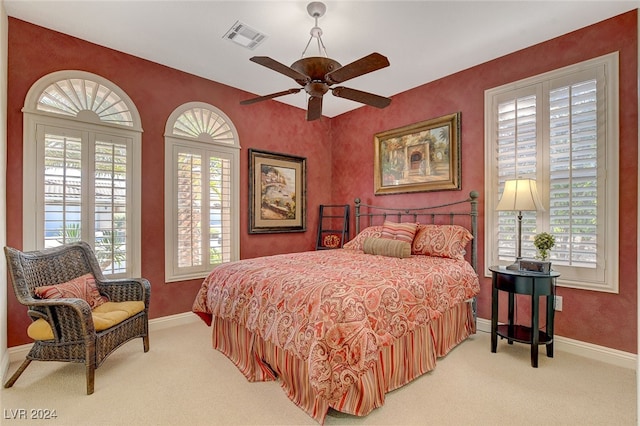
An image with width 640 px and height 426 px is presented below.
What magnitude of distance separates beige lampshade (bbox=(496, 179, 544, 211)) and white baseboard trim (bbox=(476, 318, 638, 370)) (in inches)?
49.9

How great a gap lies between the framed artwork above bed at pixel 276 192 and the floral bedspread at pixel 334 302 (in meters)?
1.54

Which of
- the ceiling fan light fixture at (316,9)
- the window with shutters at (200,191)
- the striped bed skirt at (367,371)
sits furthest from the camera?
the window with shutters at (200,191)

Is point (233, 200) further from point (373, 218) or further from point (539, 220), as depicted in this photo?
point (539, 220)

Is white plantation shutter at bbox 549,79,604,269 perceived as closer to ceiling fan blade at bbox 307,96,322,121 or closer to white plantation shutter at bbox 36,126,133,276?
ceiling fan blade at bbox 307,96,322,121

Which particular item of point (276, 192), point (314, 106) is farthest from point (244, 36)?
point (276, 192)

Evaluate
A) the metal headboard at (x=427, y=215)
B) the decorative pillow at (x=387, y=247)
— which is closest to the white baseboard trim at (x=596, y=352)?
the metal headboard at (x=427, y=215)

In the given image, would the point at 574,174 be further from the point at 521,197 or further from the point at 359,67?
the point at 359,67

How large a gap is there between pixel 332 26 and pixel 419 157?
200 centimetres

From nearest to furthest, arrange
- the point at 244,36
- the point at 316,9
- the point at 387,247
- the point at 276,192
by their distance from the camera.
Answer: the point at 316,9
the point at 244,36
the point at 387,247
the point at 276,192

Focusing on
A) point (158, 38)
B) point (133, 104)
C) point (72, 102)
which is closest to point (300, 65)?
point (158, 38)

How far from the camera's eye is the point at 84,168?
3.02m

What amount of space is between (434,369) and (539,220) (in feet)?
5.82

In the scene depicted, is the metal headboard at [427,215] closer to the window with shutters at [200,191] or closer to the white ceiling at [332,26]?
the white ceiling at [332,26]

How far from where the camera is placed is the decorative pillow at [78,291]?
2.36m
